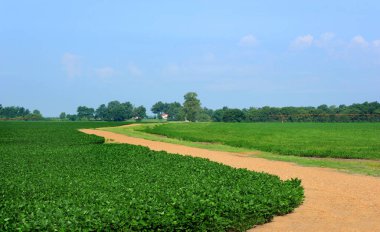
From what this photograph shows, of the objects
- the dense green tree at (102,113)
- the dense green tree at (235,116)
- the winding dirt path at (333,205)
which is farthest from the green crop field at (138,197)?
the dense green tree at (102,113)

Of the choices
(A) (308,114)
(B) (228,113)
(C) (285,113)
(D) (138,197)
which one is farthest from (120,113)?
(D) (138,197)

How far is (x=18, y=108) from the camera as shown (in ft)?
639

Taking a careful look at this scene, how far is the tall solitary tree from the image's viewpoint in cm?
13888

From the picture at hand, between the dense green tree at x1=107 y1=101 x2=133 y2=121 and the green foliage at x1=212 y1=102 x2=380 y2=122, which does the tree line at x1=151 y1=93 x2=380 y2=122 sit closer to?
the green foliage at x1=212 y1=102 x2=380 y2=122

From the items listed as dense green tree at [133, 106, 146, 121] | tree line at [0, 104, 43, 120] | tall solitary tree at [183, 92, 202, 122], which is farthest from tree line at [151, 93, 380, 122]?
tree line at [0, 104, 43, 120]

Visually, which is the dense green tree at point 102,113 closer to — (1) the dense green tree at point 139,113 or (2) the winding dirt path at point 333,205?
(1) the dense green tree at point 139,113

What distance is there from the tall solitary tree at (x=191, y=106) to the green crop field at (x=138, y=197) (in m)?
120

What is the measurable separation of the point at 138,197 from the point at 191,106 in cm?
12899

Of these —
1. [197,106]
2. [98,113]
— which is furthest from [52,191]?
[98,113]

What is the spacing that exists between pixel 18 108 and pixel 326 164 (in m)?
191

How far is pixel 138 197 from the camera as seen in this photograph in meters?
10.6

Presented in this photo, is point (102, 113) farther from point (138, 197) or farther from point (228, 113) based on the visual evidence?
point (138, 197)

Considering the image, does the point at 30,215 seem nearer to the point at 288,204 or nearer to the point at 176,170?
the point at 288,204

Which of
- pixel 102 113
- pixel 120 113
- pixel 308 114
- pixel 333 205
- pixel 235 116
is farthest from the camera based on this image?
pixel 102 113
